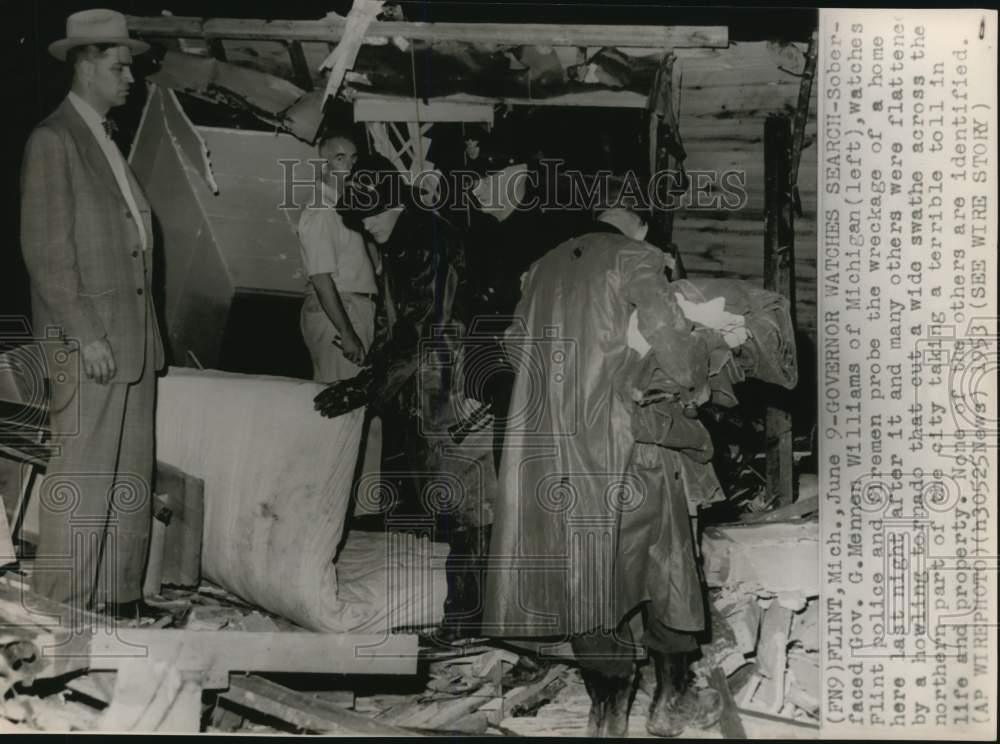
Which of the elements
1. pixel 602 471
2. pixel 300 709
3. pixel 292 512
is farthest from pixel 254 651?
pixel 602 471

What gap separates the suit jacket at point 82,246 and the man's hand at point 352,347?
2.08 feet

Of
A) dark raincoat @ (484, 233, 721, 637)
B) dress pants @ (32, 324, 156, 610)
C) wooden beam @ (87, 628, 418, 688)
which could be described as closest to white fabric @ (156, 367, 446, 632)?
wooden beam @ (87, 628, 418, 688)

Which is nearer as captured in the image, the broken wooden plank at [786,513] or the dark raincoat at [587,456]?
the dark raincoat at [587,456]

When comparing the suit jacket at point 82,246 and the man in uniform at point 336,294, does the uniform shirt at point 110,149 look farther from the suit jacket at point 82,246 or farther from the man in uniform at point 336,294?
the man in uniform at point 336,294

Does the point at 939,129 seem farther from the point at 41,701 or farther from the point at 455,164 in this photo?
the point at 41,701

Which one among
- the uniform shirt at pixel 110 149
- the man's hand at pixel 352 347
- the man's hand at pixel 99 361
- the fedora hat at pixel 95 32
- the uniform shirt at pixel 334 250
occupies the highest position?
the fedora hat at pixel 95 32

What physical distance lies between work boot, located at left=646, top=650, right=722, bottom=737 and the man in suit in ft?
5.72

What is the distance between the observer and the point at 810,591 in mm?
4895

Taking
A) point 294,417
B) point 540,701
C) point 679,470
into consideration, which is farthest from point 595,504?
point 294,417

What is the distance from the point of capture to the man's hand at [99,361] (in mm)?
4848

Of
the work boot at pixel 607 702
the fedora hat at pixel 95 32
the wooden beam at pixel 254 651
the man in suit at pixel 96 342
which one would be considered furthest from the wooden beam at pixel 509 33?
the work boot at pixel 607 702

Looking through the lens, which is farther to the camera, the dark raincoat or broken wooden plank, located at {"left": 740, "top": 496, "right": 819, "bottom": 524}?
broken wooden plank, located at {"left": 740, "top": 496, "right": 819, "bottom": 524}

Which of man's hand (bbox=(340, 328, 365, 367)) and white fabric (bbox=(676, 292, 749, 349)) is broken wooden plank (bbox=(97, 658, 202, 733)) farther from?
white fabric (bbox=(676, 292, 749, 349))

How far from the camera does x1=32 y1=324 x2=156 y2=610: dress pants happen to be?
4863 millimetres
